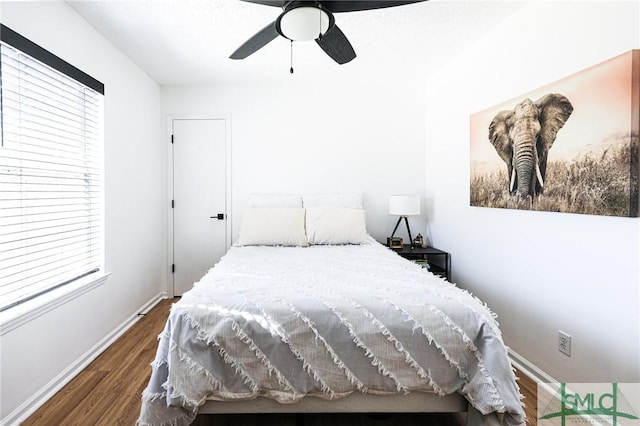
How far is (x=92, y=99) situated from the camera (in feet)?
7.95

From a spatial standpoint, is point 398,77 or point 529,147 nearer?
point 529,147

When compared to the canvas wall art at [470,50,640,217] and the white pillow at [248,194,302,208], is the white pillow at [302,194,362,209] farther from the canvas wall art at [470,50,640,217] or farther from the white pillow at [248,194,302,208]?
the canvas wall art at [470,50,640,217]

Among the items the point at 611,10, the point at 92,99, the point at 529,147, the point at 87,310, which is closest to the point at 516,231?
the point at 529,147

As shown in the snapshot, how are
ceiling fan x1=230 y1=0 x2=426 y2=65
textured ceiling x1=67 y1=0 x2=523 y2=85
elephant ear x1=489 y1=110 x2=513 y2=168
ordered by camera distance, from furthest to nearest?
1. elephant ear x1=489 y1=110 x2=513 y2=168
2. textured ceiling x1=67 y1=0 x2=523 y2=85
3. ceiling fan x1=230 y1=0 x2=426 y2=65

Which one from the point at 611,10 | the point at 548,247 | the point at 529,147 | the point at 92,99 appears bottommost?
the point at 548,247

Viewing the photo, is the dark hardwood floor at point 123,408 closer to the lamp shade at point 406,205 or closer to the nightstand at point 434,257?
the nightstand at point 434,257

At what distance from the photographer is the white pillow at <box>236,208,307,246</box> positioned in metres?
2.96

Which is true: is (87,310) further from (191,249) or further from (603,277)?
(603,277)

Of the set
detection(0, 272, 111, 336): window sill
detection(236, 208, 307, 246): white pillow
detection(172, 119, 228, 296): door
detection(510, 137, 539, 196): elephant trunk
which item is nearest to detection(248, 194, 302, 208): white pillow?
detection(236, 208, 307, 246): white pillow

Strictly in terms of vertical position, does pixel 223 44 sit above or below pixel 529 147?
above

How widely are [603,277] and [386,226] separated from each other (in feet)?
7.07

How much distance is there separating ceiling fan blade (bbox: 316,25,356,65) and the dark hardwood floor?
2.11 meters

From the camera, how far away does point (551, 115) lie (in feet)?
6.23

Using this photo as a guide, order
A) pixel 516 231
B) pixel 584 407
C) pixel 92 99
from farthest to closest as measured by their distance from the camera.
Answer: pixel 92 99
pixel 516 231
pixel 584 407
